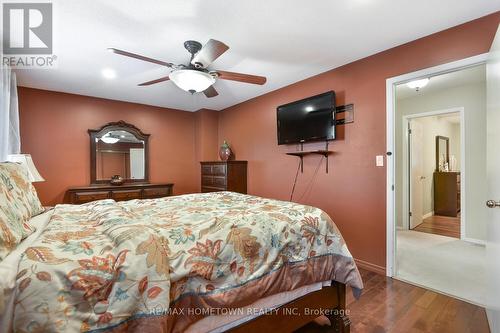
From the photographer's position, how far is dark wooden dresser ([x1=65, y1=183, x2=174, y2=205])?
362cm

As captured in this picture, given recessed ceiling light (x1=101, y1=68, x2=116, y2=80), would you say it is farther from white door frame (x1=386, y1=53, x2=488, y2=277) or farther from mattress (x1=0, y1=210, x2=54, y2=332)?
white door frame (x1=386, y1=53, x2=488, y2=277)

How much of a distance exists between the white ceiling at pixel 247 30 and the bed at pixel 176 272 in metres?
1.60

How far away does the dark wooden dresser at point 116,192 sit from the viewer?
3.62 m

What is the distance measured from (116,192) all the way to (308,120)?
10.7 ft

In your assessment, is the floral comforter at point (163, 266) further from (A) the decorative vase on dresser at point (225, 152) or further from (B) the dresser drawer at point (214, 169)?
(A) the decorative vase on dresser at point (225, 152)

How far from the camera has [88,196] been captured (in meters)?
3.70

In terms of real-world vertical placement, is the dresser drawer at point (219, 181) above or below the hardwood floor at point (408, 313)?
above

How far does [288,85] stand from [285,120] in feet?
1.93

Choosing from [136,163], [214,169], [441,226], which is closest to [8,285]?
[214,169]

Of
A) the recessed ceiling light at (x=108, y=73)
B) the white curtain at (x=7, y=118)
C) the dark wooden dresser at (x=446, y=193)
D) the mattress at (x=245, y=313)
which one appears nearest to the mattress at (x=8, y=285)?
the mattress at (x=245, y=313)

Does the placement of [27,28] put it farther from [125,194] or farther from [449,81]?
[449,81]

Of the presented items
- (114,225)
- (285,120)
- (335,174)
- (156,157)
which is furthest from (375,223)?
(156,157)

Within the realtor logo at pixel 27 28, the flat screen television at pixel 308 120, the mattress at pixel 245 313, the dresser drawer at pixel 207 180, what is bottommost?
the mattress at pixel 245 313

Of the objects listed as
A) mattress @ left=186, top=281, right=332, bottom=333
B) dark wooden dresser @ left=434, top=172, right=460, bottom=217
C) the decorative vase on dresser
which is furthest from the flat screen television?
dark wooden dresser @ left=434, top=172, right=460, bottom=217
